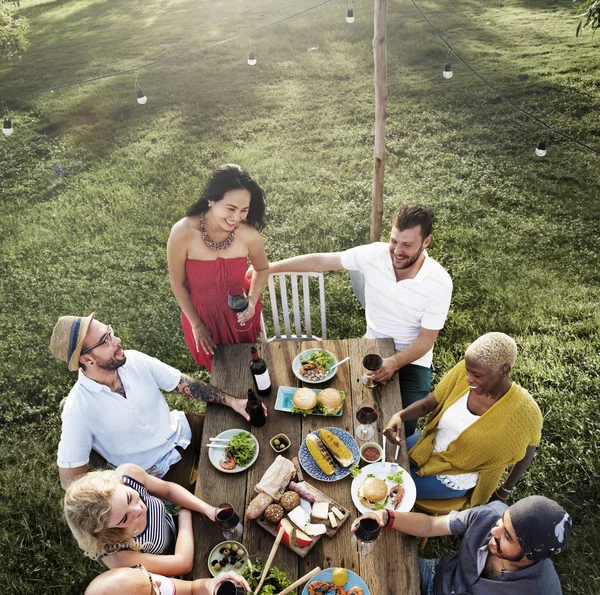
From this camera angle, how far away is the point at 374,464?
254 centimetres

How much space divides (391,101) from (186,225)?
7.86 meters

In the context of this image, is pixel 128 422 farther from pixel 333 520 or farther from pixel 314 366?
pixel 333 520

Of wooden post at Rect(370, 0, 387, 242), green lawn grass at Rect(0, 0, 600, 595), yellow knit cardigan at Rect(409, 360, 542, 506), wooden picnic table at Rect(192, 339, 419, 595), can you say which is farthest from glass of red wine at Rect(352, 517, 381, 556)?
wooden post at Rect(370, 0, 387, 242)

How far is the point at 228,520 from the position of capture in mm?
2213

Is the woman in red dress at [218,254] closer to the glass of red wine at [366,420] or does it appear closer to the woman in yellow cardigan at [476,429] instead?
the glass of red wine at [366,420]

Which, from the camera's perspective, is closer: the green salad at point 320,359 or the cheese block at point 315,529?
the cheese block at point 315,529

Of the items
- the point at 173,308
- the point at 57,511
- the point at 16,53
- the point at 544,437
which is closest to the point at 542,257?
the point at 544,437

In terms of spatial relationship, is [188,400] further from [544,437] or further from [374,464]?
[544,437]

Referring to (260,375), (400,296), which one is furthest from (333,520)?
(400,296)

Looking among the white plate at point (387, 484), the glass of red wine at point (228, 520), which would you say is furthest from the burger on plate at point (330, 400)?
the glass of red wine at point (228, 520)

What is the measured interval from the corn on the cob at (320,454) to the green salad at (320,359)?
1.74 feet

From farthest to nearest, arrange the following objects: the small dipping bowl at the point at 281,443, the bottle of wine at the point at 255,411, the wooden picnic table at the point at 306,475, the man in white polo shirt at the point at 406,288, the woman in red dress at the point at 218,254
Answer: the woman in red dress at the point at 218,254
the man in white polo shirt at the point at 406,288
the bottle of wine at the point at 255,411
the small dipping bowl at the point at 281,443
the wooden picnic table at the point at 306,475

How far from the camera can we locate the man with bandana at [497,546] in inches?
75.6

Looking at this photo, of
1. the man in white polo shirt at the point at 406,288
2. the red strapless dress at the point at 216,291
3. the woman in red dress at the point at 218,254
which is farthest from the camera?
the red strapless dress at the point at 216,291
